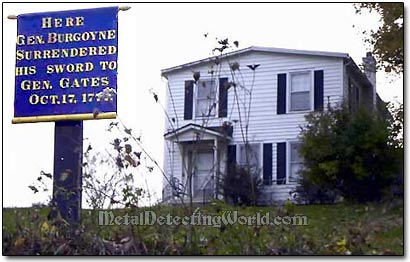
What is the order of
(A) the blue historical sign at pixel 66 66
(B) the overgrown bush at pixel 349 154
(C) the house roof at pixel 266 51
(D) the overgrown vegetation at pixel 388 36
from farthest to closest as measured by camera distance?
(A) the blue historical sign at pixel 66 66 < (C) the house roof at pixel 266 51 < (D) the overgrown vegetation at pixel 388 36 < (B) the overgrown bush at pixel 349 154

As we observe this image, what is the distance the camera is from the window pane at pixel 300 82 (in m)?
7.09

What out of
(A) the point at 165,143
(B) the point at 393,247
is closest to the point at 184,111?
(A) the point at 165,143

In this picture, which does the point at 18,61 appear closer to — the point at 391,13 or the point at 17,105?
the point at 17,105

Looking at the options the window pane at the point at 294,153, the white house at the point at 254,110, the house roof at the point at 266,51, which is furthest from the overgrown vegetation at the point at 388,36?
the window pane at the point at 294,153

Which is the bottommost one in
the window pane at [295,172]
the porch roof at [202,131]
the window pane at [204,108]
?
the window pane at [295,172]

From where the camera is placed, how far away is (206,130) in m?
7.20

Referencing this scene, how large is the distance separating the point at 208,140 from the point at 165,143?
1.13ft

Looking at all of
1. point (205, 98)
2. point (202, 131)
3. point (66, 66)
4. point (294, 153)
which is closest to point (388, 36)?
point (294, 153)

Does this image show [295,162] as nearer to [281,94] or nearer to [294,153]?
[294,153]

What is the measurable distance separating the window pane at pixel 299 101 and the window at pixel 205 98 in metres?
0.60

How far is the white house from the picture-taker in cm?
A: 704

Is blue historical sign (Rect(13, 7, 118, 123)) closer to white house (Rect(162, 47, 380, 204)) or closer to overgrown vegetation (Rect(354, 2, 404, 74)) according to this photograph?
white house (Rect(162, 47, 380, 204))

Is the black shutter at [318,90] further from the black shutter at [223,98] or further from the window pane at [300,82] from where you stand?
the black shutter at [223,98]

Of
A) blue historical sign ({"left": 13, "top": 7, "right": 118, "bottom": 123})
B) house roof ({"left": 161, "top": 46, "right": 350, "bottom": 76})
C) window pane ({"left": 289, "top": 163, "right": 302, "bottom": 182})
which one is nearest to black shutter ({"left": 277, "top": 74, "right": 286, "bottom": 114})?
house roof ({"left": 161, "top": 46, "right": 350, "bottom": 76})
